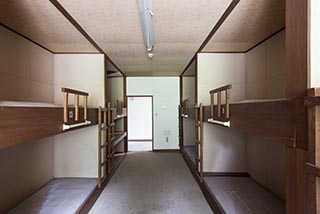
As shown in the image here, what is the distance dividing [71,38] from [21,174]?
1.90 m

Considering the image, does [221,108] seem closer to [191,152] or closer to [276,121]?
[276,121]

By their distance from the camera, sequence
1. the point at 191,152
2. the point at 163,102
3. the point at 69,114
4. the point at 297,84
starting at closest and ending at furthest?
the point at 297,84
the point at 69,114
the point at 191,152
the point at 163,102

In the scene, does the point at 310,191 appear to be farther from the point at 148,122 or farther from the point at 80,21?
the point at 148,122

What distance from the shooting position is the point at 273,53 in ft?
10.1

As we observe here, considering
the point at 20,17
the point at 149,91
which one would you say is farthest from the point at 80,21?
the point at 149,91

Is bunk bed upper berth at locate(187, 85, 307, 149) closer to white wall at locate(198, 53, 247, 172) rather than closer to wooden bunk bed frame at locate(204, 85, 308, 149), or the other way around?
wooden bunk bed frame at locate(204, 85, 308, 149)

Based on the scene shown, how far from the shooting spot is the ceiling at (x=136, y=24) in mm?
2150

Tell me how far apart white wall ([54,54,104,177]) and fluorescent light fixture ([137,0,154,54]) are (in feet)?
4.04

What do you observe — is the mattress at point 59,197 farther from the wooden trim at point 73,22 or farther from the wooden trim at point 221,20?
the wooden trim at point 221,20

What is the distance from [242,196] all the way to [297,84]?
2.27m

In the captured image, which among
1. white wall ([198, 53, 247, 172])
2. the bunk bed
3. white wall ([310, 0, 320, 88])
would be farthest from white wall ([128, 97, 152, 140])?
white wall ([310, 0, 320, 88])

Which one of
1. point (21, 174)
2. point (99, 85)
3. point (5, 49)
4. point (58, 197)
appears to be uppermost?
point (5, 49)

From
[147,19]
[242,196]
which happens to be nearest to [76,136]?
[147,19]

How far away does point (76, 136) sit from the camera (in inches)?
152
